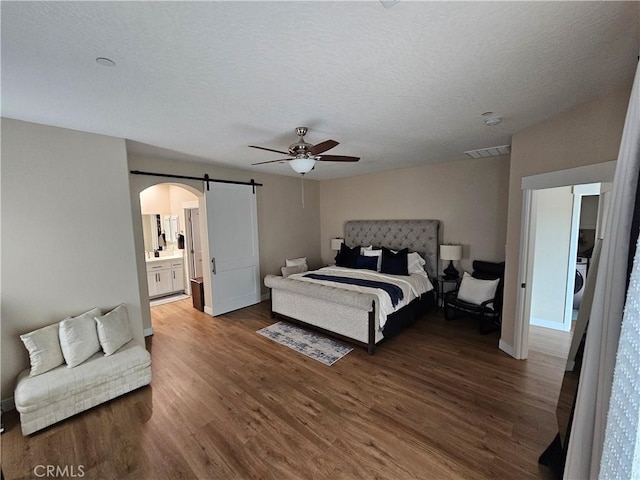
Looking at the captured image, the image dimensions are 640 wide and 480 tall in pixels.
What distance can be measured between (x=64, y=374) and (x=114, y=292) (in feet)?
2.91

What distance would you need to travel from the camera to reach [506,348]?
10.2ft

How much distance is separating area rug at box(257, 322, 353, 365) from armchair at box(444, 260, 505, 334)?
6.29ft

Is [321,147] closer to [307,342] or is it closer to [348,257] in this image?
[307,342]

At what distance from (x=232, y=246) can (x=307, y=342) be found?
227cm

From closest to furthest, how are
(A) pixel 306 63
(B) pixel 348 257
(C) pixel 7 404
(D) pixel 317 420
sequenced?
(A) pixel 306 63
(D) pixel 317 420
(C) pixel 7 404
(B) pixel 348 257

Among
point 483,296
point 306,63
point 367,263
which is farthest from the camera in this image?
point 367,263

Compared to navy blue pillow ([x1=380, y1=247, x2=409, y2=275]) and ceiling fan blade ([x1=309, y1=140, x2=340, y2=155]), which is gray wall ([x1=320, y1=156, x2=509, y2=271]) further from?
ceiling fan blade ([x1=309, y1=140, x2=340, y2=155])

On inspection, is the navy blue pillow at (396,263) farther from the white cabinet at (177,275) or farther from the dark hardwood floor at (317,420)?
the white cabinet at (177,275)

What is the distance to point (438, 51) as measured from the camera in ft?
4.83

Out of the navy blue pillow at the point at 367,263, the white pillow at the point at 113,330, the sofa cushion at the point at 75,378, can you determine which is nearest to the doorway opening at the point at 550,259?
the navy blue pillow at the point at 367,263

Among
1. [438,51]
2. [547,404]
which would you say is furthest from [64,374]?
[547,404]

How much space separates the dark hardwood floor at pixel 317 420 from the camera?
174 centimetres

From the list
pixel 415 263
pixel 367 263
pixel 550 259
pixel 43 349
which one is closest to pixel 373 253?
pixel 367 263

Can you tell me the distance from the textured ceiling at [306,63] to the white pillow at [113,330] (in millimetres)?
1916
